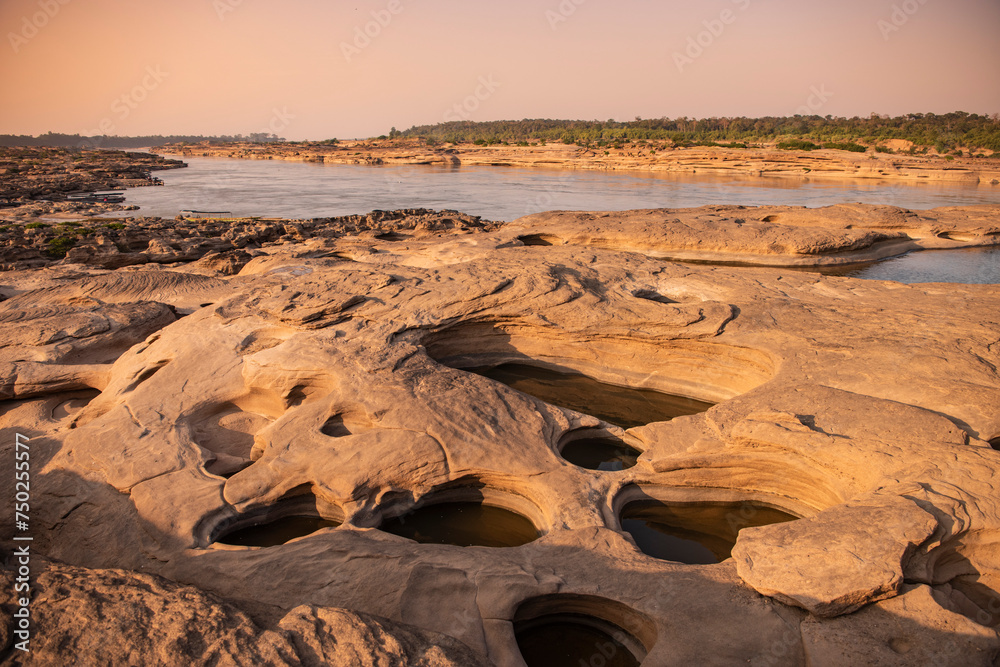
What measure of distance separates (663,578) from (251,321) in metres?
6.61

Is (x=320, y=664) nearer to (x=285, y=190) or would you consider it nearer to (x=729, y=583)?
(x=729, y=583)

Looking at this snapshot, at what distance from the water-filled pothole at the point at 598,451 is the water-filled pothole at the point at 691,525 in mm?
892

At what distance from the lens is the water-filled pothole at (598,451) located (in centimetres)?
735

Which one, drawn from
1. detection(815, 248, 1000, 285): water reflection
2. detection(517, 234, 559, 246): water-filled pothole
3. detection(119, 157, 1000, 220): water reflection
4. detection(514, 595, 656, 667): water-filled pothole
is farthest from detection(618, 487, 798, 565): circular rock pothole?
detection(119, 157, 1000, 220): water reflection

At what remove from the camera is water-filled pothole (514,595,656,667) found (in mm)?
4602

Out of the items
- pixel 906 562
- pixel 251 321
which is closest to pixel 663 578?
pixel 906 562

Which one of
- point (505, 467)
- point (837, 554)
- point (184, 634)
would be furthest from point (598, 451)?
point (184, 634)

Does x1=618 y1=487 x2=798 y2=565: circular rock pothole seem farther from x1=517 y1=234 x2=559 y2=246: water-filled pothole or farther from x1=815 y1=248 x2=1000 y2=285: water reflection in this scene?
x1=517 y1=234 x2=559 y2=246: water-filled pothole

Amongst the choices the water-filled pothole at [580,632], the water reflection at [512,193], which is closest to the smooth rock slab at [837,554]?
the water-filled pothole at [580,632]

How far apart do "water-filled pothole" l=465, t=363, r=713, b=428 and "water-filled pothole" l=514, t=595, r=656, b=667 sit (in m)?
3.85

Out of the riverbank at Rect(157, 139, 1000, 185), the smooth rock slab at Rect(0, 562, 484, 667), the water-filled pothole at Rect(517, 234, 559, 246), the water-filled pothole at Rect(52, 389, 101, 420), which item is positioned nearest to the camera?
the smooth rock slab at Rect(0, 562, 484, 667)

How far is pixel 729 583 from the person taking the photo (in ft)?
15.3

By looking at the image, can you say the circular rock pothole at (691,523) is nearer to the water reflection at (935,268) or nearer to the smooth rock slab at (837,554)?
the smooth rock slab at (837,554)

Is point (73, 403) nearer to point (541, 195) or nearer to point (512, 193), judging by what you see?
point (541, 195)
